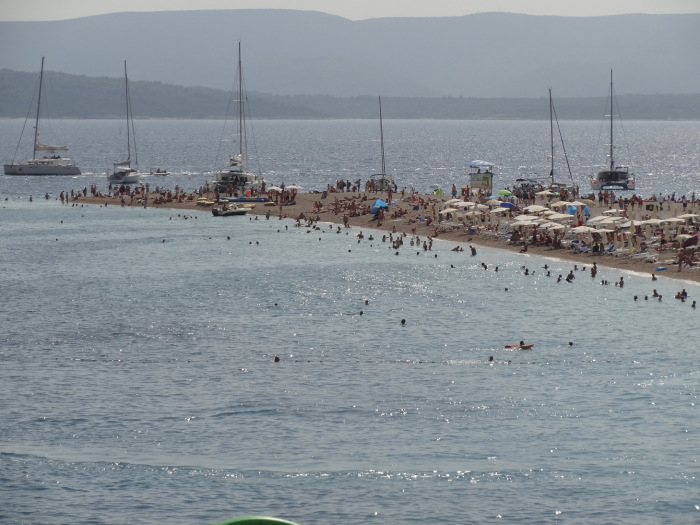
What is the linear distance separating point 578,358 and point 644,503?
51.2 ft

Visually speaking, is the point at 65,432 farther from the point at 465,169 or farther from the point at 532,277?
the point at 465,169

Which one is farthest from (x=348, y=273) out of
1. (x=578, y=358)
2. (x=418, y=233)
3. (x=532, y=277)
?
(x=578, y=358)

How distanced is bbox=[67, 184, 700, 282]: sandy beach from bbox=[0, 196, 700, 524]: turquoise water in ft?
10.2

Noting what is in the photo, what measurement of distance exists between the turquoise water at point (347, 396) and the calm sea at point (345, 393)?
10cm

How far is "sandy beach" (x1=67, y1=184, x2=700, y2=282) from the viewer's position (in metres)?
65.2

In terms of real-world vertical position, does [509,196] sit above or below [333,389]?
above

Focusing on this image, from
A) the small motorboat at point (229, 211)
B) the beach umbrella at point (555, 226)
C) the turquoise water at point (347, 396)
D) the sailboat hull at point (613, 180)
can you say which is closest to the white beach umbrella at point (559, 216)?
the beach umbrella at point (555, 226)

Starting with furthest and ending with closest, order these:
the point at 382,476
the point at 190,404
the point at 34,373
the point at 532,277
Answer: the point at 532,277
the point at 34,373
the point at 190,404
the point at 382,476

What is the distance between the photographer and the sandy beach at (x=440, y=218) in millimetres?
65250

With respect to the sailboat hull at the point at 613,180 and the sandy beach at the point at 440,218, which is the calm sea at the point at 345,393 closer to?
the sandy beach at the point at 440,218

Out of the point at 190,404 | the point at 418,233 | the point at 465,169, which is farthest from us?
the point at 465,169

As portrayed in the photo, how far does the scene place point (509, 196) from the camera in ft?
327

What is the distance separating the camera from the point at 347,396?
121 feet

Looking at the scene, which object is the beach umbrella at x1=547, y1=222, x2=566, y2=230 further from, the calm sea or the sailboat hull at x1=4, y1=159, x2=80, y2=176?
the sailboat hull at x1=4, y1=159, x2=80, y2=176
